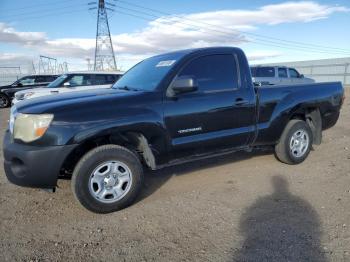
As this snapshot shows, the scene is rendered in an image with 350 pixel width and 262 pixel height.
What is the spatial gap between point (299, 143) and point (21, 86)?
17.9 metres

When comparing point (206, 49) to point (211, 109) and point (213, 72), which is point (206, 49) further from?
point (211, 109)

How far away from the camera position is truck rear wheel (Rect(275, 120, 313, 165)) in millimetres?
5629

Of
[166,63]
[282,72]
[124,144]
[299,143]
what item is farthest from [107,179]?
[282,72]

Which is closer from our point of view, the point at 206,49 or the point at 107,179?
the point at 107,179

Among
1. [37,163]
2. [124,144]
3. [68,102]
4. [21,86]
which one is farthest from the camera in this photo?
[21,86]

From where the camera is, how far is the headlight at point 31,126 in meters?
3.68

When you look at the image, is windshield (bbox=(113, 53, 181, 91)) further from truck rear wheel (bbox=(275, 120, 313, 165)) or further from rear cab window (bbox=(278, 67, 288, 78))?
rear cab window (bbox=(278, 67, 288, 78))

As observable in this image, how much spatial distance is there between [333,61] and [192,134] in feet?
114

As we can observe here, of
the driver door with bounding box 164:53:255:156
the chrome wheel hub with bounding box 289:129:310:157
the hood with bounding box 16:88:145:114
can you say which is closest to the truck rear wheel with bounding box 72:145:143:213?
the hood with bounding box 16:88:145:114

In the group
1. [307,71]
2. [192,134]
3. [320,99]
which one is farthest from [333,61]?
[192,134]

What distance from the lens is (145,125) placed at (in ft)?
13.5

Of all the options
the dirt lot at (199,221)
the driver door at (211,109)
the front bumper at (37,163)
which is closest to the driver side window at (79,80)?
the dirt lot at (199,221)

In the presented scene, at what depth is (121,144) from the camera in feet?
14.4

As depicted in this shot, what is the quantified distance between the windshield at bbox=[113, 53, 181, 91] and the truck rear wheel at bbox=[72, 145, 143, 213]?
0.98 metres
